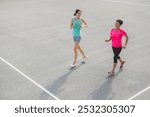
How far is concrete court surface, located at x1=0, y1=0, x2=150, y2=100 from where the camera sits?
29.2ft

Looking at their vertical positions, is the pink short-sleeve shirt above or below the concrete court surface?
above

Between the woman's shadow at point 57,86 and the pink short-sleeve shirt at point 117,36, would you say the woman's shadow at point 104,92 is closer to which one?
the woman's shadow at point 57,86

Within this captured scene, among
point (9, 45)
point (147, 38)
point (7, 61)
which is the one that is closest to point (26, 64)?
point (7, 61)

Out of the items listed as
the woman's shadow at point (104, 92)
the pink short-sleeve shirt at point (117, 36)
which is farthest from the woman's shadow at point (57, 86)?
the pink short-sleeve shirt at point (117, 36)

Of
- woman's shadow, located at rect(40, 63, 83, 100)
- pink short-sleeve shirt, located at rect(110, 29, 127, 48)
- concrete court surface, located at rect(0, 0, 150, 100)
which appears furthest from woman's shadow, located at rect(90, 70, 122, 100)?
pink short-sleeve shirt, located at rect(110, 29, 127, 48)

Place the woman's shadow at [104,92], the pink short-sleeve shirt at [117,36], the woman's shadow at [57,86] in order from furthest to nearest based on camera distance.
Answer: the pink short-sleeve shirt at [117,36], the woman's shadow at [57,86], the woman's shadow at [104,92]

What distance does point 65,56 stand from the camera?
1141 centimetres

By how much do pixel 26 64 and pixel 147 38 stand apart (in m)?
6.11

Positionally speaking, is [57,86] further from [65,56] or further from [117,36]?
[117,36]

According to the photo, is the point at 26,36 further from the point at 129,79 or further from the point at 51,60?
the point at 129,79

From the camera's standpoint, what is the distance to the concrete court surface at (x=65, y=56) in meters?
8.90

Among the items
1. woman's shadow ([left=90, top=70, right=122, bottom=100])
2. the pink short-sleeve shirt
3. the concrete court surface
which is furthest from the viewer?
the pink short-sleeve shirt

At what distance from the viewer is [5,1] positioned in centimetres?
2359

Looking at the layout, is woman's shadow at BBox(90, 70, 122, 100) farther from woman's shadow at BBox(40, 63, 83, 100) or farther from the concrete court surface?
woman's shadow at BBox(40, 63, 83, 100)
